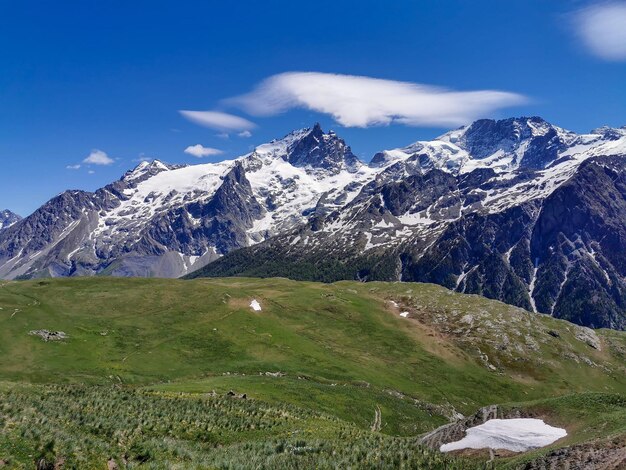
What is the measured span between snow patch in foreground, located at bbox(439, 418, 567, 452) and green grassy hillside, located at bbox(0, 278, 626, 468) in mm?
11914

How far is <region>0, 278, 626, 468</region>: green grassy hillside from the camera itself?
84.5 m

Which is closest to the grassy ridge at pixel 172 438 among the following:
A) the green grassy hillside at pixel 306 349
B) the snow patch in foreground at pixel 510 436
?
the green grassy hillside at pixel 306 349

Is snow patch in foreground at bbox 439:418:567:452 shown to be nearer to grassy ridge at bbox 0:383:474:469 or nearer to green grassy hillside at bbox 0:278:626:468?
green grassy hillside at bbox 0:278:626:468

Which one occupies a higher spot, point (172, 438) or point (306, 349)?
point (172, 438)

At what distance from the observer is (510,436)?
147ft

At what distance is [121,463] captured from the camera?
27016 millimetres

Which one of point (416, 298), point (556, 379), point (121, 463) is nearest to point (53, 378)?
point (121, 463)

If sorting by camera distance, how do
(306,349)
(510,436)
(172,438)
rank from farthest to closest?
1. (306,349)
2. (510,436)
3. (172,438)

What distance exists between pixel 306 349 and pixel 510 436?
7759 cm


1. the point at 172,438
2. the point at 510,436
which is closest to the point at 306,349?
the point at 510,436

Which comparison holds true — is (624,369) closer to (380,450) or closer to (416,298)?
(416,298)

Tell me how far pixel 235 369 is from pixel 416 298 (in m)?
113

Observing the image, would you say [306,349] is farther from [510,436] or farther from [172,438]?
[172,438]

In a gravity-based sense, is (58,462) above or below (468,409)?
above
